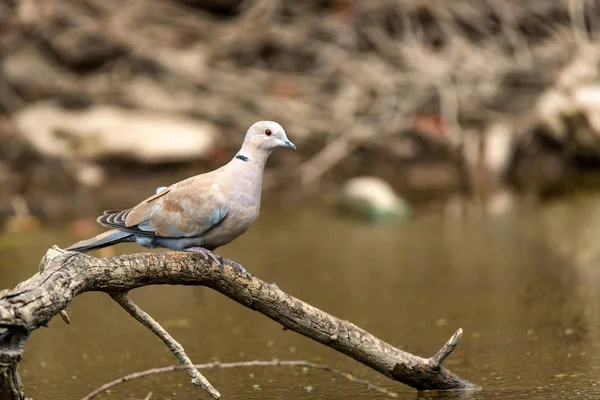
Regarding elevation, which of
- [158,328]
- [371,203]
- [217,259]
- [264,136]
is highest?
[371,203]

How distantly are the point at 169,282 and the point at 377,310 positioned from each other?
6.87ft

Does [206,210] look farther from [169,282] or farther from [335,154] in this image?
[335,154]

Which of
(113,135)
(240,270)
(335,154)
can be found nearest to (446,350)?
(240,270)

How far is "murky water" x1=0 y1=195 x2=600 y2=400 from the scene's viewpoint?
407cm

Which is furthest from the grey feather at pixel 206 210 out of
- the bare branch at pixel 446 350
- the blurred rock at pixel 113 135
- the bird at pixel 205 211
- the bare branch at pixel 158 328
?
the blurred rock at pixel 113 135

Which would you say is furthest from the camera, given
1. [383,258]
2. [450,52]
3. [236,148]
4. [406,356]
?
[450,52]

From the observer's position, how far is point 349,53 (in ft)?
36.0

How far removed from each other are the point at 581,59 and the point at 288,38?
314 cm

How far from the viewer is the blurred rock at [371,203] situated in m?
8.10

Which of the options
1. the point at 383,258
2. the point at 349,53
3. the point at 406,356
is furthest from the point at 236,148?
the point at 406,356

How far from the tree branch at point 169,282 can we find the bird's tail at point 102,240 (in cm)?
25

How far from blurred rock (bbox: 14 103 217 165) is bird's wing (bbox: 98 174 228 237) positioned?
18.8ft

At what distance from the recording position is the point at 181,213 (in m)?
3.74

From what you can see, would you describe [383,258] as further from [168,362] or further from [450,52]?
[450,52]
